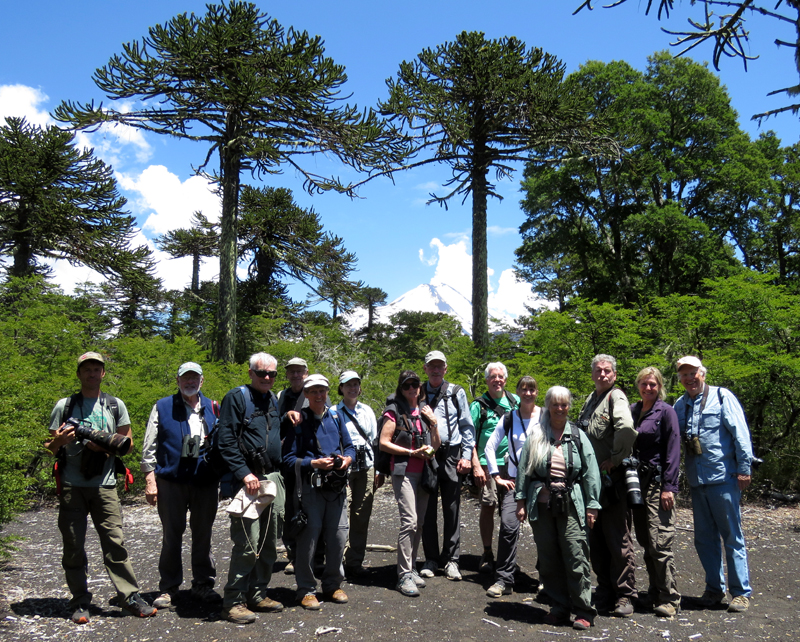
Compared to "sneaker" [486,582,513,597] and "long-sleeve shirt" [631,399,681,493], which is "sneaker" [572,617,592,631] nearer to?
"sneaker" [486,582,513,597]

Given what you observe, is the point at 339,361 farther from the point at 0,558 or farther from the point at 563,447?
the point at 563,447

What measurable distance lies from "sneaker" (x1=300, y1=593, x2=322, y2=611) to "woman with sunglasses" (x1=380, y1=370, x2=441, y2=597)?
2.22 ft

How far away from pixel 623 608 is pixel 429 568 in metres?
1.55

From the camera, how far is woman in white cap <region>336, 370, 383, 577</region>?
4742mm

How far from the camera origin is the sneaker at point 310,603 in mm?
4051

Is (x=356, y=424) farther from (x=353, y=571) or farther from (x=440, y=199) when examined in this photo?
(x=440, y=199)

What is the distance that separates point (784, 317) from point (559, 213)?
18981 millimetres

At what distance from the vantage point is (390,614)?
4.02 m

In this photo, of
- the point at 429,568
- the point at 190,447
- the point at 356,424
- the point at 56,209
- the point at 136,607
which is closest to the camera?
the point at 136,607

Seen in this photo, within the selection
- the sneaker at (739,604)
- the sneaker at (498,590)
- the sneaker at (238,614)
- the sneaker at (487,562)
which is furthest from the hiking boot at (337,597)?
the sneaker at (739,604)

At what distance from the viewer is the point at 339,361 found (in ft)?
57.2

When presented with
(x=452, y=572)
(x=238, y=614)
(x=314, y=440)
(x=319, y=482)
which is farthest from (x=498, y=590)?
(x=238, y=614)

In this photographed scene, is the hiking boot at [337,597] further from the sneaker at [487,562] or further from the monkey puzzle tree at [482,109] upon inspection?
the monkey puzzle tree at [482,109]

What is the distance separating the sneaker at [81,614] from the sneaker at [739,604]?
4.28 m
